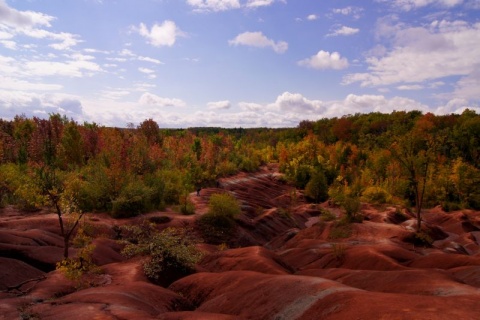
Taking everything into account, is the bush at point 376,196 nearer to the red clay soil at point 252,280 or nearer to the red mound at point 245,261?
the red clay soil at point 252,280

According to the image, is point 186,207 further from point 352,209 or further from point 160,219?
point 352,209

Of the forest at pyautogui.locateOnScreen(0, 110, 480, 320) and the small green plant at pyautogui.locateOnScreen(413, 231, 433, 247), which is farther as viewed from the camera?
the small green plant at pyautogui.locateOnScreen(413, 231, 433, 247)

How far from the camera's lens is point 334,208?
55.3 meters

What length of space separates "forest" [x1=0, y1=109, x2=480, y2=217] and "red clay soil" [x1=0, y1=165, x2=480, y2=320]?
277 cm

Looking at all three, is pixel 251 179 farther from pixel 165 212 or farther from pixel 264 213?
pixel 165 212

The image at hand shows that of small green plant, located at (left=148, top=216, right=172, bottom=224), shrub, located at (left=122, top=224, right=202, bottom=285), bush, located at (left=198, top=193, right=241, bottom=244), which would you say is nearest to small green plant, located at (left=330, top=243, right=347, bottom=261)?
shrub, located at (left=122, top=224, right=202, bottom=285)

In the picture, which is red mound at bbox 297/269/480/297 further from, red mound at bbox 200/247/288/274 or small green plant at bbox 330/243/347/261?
small green plant at bbox 330/243/347/261

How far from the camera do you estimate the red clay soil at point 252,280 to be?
976cm

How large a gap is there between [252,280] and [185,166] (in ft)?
153

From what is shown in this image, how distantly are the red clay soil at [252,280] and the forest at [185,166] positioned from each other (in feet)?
9.08

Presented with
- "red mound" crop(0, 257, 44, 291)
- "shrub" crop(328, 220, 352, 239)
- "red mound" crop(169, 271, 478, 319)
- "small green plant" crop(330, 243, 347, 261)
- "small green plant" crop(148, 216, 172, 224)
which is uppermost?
"red mound" crop(169, 271, 478, 319)

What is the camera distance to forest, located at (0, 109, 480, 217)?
31859 millimetres

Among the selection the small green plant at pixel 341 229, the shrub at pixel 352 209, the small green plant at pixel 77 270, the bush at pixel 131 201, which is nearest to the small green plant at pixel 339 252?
the small green plant at pixel 341 229

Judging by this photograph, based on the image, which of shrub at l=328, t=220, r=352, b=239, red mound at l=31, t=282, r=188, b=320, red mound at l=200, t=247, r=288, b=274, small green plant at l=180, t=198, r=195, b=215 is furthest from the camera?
small green plant at l=180, t=198, r=195, b=215
